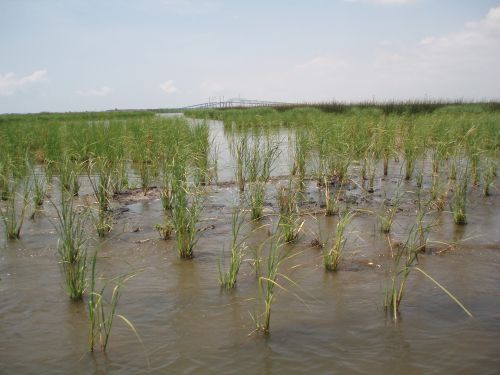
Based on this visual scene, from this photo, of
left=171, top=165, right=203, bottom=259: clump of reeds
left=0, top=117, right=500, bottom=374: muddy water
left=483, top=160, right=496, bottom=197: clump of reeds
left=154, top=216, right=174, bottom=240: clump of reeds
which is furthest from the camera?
left=483, top=160, right=496, bottom=197: clump of reeds

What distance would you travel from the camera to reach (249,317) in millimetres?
2830

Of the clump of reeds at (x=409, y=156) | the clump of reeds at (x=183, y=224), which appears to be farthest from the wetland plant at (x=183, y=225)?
the clump of reeds at (x=409, y=156)

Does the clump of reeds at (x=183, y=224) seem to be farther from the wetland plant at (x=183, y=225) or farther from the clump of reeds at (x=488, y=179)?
the clump of reeds at (x=488, y=179)

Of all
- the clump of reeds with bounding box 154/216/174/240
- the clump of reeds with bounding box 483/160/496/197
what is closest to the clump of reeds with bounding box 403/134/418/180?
the clump of reeds with bounding box 483/160/496/197

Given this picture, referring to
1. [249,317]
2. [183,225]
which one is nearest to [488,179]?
[183,225]

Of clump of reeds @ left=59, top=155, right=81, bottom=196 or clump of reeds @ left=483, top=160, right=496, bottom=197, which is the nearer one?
clump of reeds @ left=59, top=155, right=81, bottom=196

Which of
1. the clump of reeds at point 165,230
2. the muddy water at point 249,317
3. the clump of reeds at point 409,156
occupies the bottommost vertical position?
the muddy water at point 249,317

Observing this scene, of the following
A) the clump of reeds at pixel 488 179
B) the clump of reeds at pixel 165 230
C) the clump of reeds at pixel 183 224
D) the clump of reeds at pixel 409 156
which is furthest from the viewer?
the clump of reeds at pixel 409 156

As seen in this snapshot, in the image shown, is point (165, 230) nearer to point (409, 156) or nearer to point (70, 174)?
point (70, 174)

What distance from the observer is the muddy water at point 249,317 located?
235 centimetres

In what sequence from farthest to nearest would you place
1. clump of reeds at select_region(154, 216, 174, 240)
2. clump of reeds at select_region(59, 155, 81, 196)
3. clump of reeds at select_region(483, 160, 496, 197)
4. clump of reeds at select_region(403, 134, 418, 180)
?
clump of reeds at select_region(403, 134, 418, 180), clump of reeds at select_region(483, 160, 496, 197), clump of reeds at select_region(154, 216, 174, 240), clump of reeds at select_region(59, 155, 81, 196)

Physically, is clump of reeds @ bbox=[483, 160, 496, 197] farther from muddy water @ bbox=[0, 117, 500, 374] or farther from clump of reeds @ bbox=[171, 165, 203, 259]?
clump of reeds @ bbox=[171, 165, 203, 259]

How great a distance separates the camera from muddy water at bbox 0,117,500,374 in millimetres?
2346

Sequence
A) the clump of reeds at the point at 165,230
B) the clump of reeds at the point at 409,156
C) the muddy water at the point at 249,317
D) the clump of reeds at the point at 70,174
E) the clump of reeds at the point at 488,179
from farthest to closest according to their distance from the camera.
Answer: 1. the clump of reeds at the point at 409,156
2. the clump of reeds at the point at 488,179
3. the clump of reeds at the point at 165,230
4. the clump of reeds at the point at 70,174
5. the muddy water at the point at 249,317
